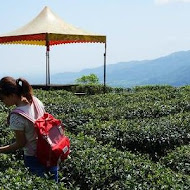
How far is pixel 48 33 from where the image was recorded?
1911 cm

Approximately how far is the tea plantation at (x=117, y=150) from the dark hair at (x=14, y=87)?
3.08ft

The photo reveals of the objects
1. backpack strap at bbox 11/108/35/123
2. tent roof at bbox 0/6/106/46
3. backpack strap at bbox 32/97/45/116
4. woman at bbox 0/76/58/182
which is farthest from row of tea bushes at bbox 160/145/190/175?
tent roof at bbox 0/6/106/46

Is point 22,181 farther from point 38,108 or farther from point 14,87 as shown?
point 14,87

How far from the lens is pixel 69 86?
906 inches

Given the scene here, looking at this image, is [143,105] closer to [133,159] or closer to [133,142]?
[133,142]

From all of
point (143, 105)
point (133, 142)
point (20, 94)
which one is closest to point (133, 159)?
point (133, 142)

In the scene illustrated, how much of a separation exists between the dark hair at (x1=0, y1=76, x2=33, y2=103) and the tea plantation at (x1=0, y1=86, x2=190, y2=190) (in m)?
0.94

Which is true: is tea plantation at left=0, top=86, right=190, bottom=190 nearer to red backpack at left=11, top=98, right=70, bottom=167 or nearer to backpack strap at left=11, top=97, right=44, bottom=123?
red backpack at left=11, top=98, right=70, bottom=167

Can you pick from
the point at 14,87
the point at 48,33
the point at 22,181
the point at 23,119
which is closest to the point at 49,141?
the point at 23,119

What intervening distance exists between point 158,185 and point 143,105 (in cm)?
633

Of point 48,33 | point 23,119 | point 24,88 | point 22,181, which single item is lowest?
point 22,181

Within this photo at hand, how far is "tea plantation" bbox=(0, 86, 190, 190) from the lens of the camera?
5.43 metres

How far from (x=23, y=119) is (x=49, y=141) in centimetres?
37

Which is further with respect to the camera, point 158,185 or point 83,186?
point 83,186
